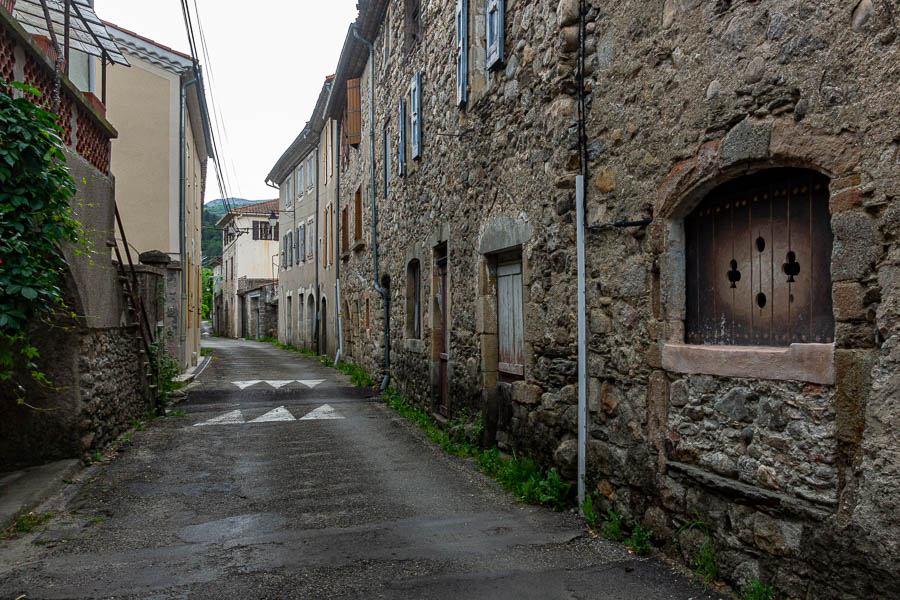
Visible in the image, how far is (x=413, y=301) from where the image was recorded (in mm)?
9742

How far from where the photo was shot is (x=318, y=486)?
5484 mm

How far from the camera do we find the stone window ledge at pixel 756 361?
2779 mm

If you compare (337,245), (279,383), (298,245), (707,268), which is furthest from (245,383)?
(298,245)

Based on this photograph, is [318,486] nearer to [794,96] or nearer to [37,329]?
[37,329]

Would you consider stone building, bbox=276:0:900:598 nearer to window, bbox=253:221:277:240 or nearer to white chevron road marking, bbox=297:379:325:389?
white chevron road marking, bbox=297:379:325:389

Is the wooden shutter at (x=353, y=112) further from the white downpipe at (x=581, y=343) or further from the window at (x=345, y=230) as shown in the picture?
the white downpipe at (x=581, y=343)

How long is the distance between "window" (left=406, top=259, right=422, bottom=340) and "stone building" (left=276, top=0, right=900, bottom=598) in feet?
10.7

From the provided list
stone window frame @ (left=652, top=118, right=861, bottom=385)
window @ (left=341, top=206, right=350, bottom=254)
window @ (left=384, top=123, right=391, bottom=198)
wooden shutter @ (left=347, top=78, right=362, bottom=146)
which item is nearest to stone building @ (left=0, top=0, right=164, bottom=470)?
stone window frame @ (left=652, top=118, right=861, bottom=385)

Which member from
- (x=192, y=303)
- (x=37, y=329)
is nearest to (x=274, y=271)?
(x=192, y=303)

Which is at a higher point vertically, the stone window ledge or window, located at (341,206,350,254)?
window, located at (341,206,350,254)

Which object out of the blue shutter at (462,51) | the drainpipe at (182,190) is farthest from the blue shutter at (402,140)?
the drainpipe at (182,190)

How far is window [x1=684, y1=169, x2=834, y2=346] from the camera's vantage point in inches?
116

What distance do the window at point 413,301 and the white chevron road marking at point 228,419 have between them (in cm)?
264

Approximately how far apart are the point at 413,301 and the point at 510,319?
386cm
